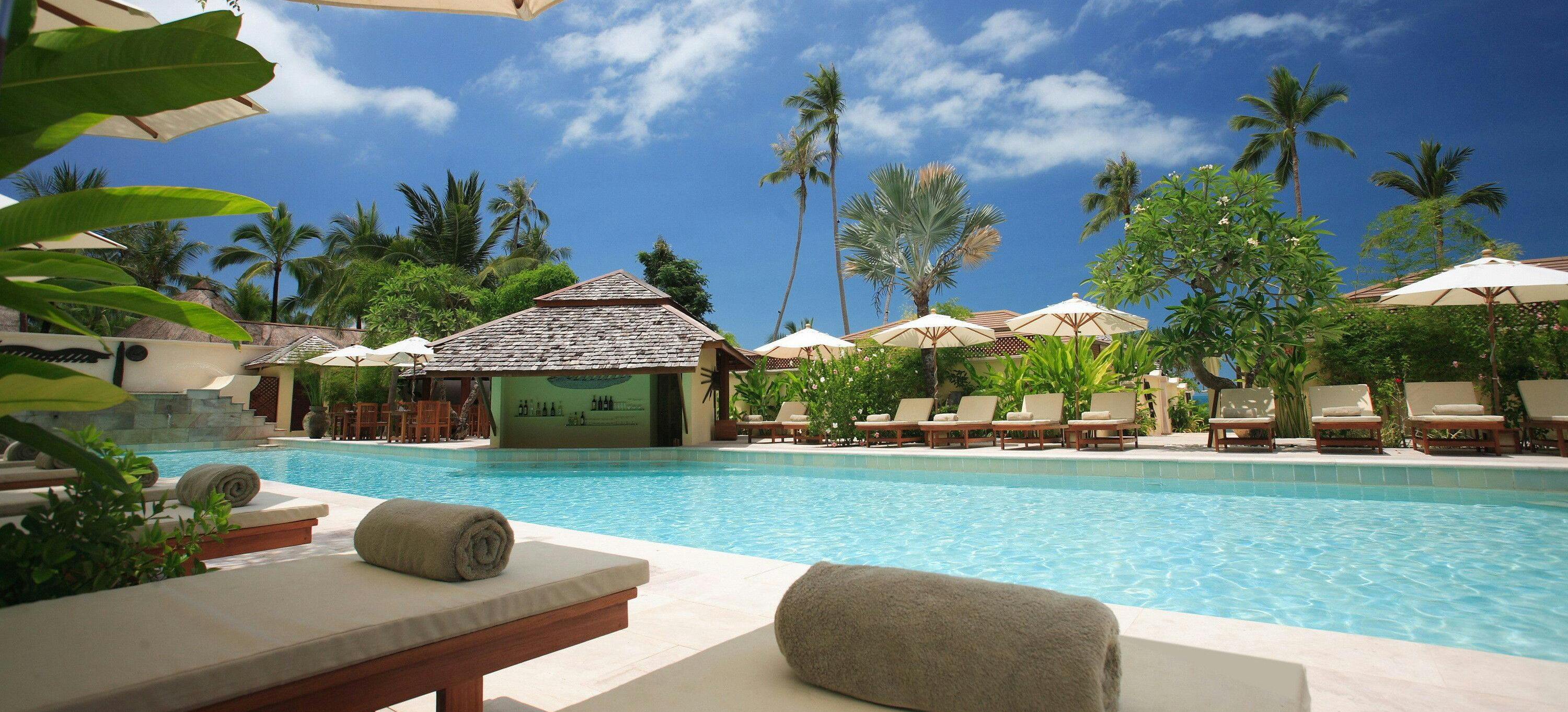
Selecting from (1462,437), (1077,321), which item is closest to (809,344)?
(1077,321)

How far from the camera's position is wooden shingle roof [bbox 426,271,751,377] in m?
14.2

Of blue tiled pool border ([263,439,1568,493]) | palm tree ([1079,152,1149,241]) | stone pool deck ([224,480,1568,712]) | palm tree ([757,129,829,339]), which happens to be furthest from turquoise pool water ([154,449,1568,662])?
palm tree ([1079,152,1149,241])

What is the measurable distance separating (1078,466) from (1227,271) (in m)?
4.04

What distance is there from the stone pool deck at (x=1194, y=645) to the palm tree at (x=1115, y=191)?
35240 mm

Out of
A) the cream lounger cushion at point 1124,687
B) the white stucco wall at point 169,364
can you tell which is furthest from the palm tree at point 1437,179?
the white stucco wall at point 169,364

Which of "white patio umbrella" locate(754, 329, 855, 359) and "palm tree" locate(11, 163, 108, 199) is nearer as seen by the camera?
"white patio umbrella" locate(754, 329, 855, 359)

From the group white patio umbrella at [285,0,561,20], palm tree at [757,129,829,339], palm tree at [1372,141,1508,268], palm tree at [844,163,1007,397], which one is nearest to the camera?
white patio umbrella at [285,0,561,20]

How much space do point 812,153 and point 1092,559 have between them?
87.2 feet

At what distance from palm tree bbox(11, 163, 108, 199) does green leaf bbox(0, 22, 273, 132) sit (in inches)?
1419

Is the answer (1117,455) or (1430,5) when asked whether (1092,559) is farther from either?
(1430,5)

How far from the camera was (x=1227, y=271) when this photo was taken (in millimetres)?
10766

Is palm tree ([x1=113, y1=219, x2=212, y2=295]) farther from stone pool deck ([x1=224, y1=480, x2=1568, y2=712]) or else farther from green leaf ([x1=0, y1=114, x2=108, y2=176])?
green leaf ([x1=0, y1=114, x2=108, y2=176])

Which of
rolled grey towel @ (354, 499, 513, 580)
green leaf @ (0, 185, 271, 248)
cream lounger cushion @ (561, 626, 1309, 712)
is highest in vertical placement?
green leaf @ (0, 185, 271, 248)

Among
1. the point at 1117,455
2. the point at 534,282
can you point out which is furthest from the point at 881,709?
the point at 534,282
